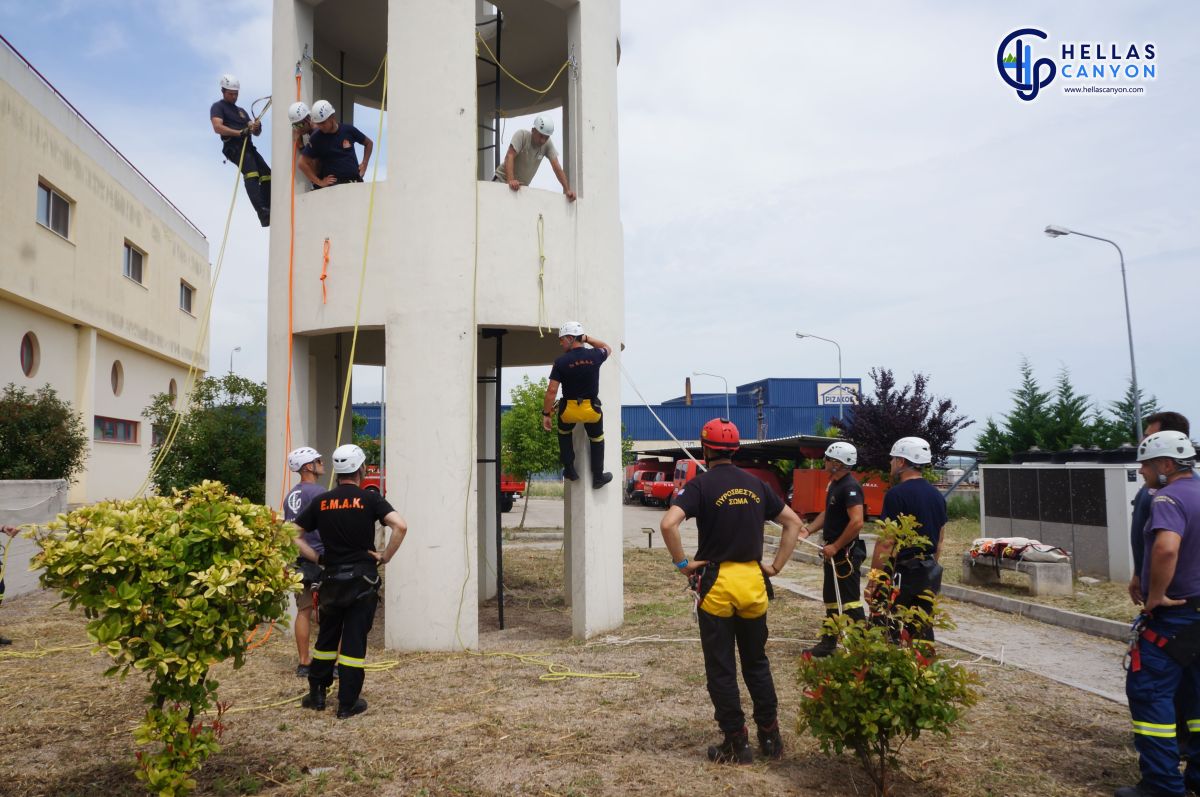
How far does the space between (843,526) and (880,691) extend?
11.6 feet

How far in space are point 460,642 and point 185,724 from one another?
165 inches

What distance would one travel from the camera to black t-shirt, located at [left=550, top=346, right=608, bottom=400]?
28.5 ft

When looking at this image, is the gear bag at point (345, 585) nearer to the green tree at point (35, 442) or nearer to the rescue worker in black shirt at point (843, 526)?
the rescue worker in black shirt at point (843, 526)

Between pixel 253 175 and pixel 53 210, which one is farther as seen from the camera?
pixel 53 210

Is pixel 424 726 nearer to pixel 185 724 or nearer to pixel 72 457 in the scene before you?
pixel 185 724

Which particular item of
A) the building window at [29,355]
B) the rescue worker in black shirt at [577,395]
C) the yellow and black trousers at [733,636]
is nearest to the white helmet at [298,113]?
the rescue worker in black shirt at [577,395]

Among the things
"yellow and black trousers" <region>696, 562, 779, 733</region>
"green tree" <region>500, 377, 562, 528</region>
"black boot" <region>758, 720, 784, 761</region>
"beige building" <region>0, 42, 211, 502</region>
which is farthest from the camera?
"green tree" <region>500, 377, 562, 528</region>

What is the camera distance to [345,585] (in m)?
6.14

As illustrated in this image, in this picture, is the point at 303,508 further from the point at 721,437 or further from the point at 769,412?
the point at 769,412

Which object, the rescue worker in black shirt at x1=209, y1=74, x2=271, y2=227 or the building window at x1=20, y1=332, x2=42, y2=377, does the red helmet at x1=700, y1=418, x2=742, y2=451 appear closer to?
the rescue worker in black shirt at x1=209, y1=74, x2=271, y2=227

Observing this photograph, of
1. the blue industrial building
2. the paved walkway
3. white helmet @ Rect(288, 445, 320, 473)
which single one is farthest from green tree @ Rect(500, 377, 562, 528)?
the blue industrial building

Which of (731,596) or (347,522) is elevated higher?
(347,522)

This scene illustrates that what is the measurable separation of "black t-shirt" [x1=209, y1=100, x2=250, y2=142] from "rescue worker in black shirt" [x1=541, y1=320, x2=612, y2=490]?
4746 mm

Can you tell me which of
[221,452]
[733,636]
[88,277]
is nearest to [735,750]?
[733,636]
